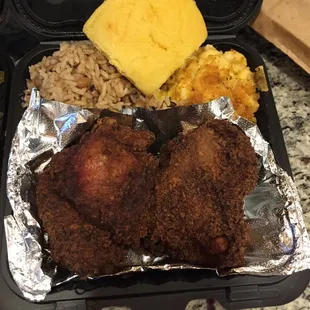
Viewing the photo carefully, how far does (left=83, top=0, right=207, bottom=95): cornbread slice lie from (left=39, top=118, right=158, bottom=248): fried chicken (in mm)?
260

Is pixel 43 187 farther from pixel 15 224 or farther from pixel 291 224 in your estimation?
pixel 291 224

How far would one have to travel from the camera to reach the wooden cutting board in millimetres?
1261

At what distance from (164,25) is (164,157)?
38 cm

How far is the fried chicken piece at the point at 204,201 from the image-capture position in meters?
0.96

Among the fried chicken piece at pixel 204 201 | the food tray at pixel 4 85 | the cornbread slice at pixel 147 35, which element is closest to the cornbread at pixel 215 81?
the cornbread slice at pixel 147 35

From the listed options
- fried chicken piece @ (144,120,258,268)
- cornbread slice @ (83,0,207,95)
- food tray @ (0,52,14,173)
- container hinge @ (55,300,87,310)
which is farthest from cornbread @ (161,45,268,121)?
container hinge @ (55,300,87,310)

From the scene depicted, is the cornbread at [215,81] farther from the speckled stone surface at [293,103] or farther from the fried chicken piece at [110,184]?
the fried chicken piece at [110,184]

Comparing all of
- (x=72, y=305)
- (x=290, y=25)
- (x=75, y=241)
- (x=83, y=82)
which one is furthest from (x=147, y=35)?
(x=72, y=305)

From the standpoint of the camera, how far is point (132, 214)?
3.11 feet

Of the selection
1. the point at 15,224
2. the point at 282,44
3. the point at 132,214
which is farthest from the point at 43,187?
the point at 282,44

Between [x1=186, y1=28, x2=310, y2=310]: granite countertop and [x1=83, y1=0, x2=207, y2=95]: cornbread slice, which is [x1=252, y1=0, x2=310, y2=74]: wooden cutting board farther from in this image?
[x1=83, y1=0, x2=207, y2=95]: cornbread slice

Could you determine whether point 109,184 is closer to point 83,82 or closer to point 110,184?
point 110,184

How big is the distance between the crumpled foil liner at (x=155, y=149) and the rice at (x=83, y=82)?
0.09 metres

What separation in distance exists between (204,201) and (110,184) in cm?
20
